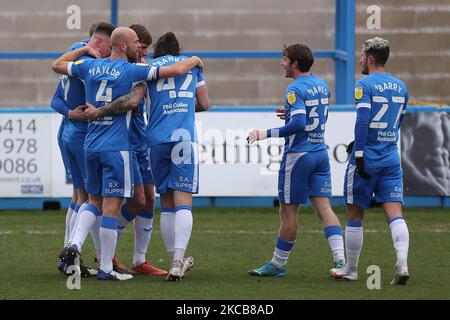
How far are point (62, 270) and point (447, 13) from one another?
13.2 metres

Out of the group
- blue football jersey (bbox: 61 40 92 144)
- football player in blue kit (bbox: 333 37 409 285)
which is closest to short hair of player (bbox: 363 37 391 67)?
football player in blue kit (bbox: 333 37 409 285)

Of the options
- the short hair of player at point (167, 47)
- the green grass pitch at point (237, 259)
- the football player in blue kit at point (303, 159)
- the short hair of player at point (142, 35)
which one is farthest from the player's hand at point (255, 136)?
the short hair of player at point (142, 35)

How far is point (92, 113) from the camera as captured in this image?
9312 millimetres

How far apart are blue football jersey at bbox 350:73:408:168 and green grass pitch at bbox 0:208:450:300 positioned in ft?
3.02

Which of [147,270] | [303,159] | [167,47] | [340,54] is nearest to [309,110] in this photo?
[303,159]

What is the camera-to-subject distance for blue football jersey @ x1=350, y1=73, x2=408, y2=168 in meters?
9.08

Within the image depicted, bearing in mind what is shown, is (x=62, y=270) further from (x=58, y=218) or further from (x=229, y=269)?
(x=58, y=218)

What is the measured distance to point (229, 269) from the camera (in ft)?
33.7

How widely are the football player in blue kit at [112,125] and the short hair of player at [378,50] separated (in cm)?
127

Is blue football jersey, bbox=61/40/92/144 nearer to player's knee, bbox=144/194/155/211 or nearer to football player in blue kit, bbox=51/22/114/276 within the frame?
football player in blue kit, bbox=51/22/114/276

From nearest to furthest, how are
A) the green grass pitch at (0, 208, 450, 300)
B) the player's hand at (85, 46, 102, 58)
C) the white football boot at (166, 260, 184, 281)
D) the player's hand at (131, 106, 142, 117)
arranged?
the green grass pitch at (0, 208, 450, 300) → the white football boot at (166, 260, 184, 281) → the player's hand at (131, 106, 142, 117) → the player's hand at (85, 46, 102, 58)

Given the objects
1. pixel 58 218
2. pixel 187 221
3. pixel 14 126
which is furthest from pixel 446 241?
pixel 14 126

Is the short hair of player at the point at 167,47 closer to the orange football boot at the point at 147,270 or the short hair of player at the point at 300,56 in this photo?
the short hair of player at the point at 300,56

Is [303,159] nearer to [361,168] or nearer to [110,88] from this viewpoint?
[361,168]
